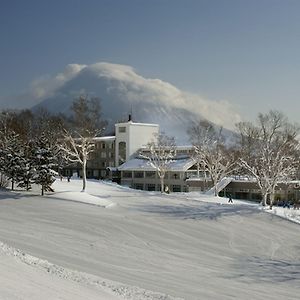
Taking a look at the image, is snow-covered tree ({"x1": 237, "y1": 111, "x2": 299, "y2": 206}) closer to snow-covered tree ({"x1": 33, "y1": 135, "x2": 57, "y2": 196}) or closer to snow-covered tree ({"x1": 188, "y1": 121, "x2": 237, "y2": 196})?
snow-covered tree ({"x1": 188, "y1": 121, "x2": 237, "y2": 196})

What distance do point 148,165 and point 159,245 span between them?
4327cm

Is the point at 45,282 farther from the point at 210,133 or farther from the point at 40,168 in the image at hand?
the point at 210,133

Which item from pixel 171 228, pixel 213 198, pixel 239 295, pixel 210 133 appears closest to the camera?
pixel 239 295

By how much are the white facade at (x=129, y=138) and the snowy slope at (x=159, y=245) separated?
3894 cm

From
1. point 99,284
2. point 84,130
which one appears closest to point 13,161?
point 84,130

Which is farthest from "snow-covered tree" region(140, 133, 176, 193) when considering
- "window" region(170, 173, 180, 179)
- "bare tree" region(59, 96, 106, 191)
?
"bare tree" region(59, 96, 106, 191)

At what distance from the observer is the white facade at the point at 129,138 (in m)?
78.5

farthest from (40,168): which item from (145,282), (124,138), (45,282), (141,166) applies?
(124,138)

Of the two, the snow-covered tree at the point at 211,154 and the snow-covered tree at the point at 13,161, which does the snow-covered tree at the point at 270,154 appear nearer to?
the snow-covered tree at the point at 211,154

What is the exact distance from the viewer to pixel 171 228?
29.0 m

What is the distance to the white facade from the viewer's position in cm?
7850

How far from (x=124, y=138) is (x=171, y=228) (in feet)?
169

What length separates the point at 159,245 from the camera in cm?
2433

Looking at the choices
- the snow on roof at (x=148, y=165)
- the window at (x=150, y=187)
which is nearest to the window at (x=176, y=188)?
the snow on roof at (x=148, y=165)
